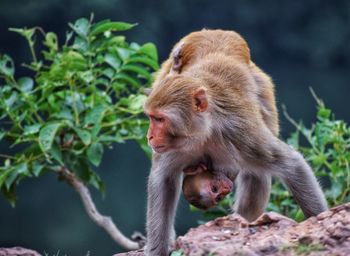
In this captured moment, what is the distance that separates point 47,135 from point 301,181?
2.47m

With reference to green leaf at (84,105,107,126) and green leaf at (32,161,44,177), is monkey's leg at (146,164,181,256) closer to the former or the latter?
green leaf at (84,105,107,126)

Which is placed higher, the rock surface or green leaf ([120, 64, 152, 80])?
green leaf ([120, 64, 152, 80])

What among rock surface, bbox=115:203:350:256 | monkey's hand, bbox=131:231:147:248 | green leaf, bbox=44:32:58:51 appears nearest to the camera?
rock surface, bbox=115:203:350:256

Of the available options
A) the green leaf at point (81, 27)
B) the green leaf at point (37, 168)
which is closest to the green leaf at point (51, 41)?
the green leaf at point (81, 27)

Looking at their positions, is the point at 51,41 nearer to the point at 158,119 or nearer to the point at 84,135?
the point at 84,135

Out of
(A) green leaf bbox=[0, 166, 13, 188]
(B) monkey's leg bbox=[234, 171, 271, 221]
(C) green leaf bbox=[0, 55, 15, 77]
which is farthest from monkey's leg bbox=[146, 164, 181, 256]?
(C) green leaf bbox=[0, 55, 15, 77]

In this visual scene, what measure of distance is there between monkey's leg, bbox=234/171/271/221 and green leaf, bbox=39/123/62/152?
1758 mm

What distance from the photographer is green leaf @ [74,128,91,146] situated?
23.4ft

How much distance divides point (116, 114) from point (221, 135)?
2437mm

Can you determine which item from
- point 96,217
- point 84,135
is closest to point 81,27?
point 84,135

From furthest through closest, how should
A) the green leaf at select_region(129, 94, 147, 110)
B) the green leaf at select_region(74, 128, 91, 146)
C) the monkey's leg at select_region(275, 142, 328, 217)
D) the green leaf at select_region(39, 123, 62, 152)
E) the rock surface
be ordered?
the green leaf at select_region(129, 94, 147, 110)
the green leaf at select_region(74, 128, 91, 146)
the green leaf at select_region(39, 123, 62, 152)
the monkey's leg at select_region(275, 142, 328, 217)
the rock surface

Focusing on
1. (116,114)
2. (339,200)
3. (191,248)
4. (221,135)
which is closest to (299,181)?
(221,135)

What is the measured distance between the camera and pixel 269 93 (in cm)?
638

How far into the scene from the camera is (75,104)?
24.5 feet
